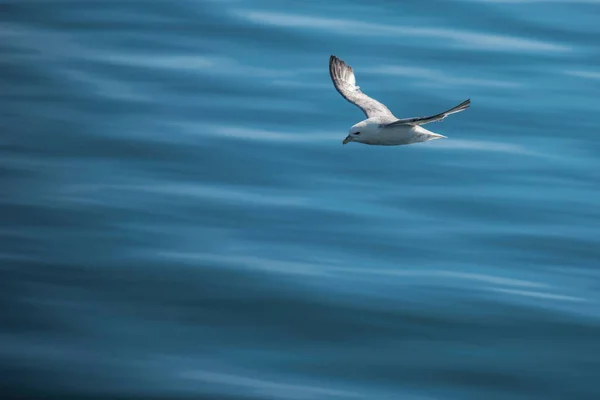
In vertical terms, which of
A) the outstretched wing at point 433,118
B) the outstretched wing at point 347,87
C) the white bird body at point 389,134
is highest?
the outstretched wing at point 347,87

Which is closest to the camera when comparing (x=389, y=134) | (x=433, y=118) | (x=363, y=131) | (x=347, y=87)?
(x=433, y=118)

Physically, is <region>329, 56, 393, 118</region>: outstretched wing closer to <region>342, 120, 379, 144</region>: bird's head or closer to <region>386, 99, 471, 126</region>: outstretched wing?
<region>342, 120, 379, 144</region>: bird's head

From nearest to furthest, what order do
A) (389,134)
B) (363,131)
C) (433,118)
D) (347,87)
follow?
(433,118), (389,134), (363,131), (347,87)

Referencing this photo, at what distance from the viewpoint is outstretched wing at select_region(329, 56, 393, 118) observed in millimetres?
18828

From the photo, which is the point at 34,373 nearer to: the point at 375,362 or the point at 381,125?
the point at 375,362

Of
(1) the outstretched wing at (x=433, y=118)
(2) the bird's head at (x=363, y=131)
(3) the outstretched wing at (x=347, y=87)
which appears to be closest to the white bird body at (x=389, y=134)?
(2) the bird's head at (x=363, y=131)

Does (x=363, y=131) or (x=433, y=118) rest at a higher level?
(x=363, y=131)

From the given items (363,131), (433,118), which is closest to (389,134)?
(363,131)

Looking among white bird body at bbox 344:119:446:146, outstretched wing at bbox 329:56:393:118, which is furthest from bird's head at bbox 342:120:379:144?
outstretched wing at bbox 329:56:393:118

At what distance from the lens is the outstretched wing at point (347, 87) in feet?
61.8

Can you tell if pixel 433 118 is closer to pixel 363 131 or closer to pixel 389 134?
pixel 389 134

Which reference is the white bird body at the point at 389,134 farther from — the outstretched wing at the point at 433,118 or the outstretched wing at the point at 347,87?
the outstretched wing at the point at 347,87

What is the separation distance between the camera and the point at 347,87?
19.5 metres

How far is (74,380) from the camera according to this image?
1927 cm
